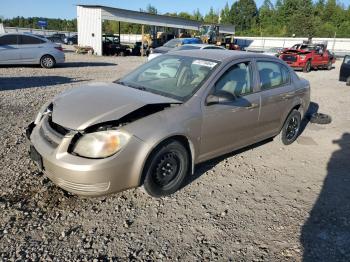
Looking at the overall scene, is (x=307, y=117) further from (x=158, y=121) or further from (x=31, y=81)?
(x=31, y=81)

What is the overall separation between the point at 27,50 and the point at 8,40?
875 millimetres

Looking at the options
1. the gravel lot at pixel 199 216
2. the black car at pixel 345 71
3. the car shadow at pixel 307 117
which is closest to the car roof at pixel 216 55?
the gravel lot at pixel 199 216

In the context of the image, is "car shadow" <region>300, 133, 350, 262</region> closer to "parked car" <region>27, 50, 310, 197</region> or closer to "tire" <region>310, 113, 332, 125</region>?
"parked car" <region>27, 50, 310, 197</region>

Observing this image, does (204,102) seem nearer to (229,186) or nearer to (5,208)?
(229,186)

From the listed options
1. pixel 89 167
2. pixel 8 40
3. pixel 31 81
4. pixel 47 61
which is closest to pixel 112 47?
pixel 47 61

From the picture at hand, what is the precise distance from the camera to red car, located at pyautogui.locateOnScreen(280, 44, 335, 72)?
20.0m

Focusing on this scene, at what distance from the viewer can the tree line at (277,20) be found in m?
65.8

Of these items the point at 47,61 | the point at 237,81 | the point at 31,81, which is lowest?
the point at 31,81

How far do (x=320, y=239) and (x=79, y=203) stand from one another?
2529mm

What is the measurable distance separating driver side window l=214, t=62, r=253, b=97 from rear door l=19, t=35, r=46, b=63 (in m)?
12.9

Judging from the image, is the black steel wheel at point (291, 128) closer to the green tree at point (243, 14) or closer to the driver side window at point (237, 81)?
the driver side window at point (237, 81)

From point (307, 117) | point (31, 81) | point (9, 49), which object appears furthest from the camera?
point (9, 49)

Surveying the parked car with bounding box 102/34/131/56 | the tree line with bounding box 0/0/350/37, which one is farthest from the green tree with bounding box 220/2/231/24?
the parked car with bounding box 102/34/131/56

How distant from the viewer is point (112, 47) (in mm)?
28750
